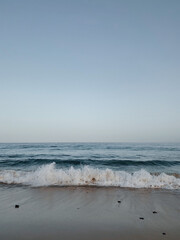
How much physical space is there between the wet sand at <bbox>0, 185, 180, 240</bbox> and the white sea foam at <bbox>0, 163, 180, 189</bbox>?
96 cm

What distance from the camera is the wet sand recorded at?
134 inches

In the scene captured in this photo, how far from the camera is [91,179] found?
8.07 meters

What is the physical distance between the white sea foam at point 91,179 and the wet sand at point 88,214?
962mm

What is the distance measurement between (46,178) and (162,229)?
18.1 ft

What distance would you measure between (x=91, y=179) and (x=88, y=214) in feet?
12.3

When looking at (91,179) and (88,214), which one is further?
(91,179)

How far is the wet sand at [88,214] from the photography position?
11.1 ft

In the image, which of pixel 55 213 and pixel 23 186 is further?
pixel 23 186

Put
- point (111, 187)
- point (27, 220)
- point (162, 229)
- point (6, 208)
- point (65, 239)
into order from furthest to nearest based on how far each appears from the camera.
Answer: point (111, 187), point (6, 208), point (27, 220), point (162, 229), point (65, 239)

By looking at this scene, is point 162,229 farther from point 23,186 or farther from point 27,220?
point 23,186

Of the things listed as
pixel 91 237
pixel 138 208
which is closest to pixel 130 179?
pixel 138 208

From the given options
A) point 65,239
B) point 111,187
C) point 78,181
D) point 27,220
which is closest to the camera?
point 65,239

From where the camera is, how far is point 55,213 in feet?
14.3

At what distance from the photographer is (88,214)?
4344mm
